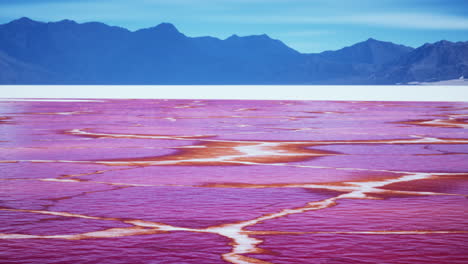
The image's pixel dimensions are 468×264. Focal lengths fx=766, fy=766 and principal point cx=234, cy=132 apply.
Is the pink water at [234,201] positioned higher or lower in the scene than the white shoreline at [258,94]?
lower

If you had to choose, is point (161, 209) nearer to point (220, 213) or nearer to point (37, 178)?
point (220, 213)

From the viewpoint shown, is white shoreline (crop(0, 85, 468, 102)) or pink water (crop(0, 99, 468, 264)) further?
white shoreline (crop(0, 85, 468, 102))

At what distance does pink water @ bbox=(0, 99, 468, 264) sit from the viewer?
377 centimetres

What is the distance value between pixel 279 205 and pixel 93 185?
1.67 m

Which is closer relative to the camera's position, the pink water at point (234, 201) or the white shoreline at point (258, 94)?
the pink water at point (234, 201)

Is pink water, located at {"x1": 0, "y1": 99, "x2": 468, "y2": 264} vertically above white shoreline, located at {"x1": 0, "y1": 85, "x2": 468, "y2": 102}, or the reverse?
white shoreline, located at {"x1": 0, "y1": 85, "x2": 468, "y2": 102}

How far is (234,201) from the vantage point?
529 cm

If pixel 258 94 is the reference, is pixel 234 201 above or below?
below

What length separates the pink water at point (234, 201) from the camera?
3.77 meters

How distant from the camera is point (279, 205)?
16.7 feet

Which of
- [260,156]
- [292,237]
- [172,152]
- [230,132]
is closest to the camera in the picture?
[292,237]

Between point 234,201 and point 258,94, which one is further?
point 258,94

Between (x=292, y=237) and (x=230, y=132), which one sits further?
(x=230, y=132)

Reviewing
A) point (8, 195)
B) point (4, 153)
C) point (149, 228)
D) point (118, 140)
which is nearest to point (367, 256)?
point (149, 228)
